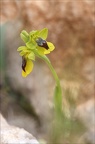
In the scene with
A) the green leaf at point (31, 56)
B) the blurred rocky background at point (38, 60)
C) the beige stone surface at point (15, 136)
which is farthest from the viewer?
the blurred rocky background at point (38, 60)

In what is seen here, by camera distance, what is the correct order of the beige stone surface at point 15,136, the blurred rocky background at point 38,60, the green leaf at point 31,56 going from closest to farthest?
1. the green leaf at point 31,56
2. the beige stone surface at point 15,136
3. the blurred rocky background at point 38,60

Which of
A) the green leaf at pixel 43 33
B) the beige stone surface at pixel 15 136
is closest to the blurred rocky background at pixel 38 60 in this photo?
the beige stone surface at pixel 15 136

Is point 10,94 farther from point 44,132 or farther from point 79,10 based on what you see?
point 79,10

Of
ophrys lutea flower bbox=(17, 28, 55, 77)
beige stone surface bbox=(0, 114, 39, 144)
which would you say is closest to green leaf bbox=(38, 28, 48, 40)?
ophrys lutea flower bbox=(17, 28, 55, 77)

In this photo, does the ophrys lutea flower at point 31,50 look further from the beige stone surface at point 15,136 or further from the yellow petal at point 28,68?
the beige stone surface at point 15,136

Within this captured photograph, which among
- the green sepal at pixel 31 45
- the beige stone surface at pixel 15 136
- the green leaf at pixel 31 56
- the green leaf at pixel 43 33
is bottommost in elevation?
the beige stone surface at pixel 15 136

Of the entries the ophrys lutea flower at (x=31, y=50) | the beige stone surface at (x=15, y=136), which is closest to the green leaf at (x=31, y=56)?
the ophrys lutea flower at (x=31, y=50)

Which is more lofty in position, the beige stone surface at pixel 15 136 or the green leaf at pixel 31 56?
the green leaf at pixel 31 56

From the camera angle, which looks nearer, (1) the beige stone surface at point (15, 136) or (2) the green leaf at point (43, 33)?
(2) the green leaf at point (43, 33)

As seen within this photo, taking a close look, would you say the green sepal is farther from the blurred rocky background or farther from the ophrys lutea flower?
the blurred rocky background
